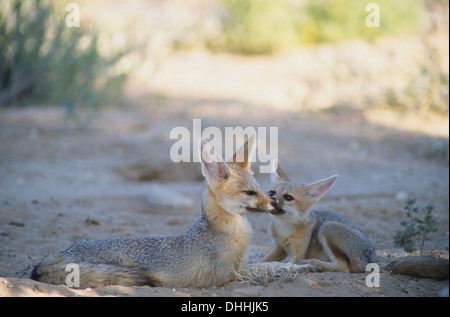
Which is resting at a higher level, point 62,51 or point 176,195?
point 62,51

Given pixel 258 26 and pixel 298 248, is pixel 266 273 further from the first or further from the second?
pixel 258 26

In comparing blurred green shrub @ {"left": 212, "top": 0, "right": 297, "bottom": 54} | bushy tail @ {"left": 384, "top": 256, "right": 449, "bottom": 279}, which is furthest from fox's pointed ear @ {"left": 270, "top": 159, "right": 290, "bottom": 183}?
blurred green shrub @ {"left": 212, "top": 0, "right": 297, "bottom": 54}

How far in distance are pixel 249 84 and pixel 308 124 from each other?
174 inches

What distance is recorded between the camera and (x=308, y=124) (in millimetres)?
12141

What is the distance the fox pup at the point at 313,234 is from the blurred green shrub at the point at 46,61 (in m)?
8.43

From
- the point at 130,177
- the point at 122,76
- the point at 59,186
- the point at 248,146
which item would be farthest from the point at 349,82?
the point at 248,146

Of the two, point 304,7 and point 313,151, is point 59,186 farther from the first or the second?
point 304,7

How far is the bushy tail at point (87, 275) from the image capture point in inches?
168

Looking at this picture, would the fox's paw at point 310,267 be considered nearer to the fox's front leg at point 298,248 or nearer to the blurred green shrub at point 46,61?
the fox's front leg at point 298,248

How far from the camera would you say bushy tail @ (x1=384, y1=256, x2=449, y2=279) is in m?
4.61

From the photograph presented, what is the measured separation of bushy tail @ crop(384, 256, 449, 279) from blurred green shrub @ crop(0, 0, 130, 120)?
30.9 ft

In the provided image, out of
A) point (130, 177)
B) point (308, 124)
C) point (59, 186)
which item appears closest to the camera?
point (59, 186)
